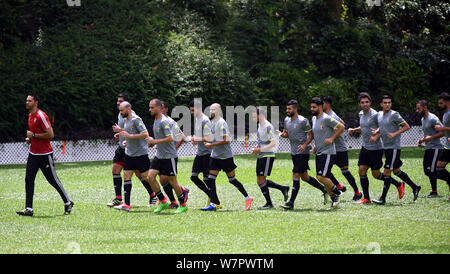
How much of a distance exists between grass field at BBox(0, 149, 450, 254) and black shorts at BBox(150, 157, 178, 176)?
0.76 metres

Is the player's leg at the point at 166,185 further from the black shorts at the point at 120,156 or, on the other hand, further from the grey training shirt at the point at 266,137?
the grey training shirt at the point at 266,137

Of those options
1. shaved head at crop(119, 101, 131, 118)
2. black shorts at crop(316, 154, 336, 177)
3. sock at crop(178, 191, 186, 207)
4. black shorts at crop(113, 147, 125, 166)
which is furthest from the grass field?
shaved head at crop(119, 101, 131, 118)

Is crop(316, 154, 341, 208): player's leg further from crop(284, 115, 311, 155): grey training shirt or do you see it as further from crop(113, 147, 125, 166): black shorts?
crop(113, 147, 125, 166): black shorts

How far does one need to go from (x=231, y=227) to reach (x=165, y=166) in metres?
2.44

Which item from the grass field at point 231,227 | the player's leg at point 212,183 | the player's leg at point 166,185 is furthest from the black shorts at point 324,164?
the player's leg at point 166,185

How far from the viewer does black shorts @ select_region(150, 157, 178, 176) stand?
1305 cm

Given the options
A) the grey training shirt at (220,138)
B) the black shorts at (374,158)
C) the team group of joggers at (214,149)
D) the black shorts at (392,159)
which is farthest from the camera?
the black shorts at (374,158)

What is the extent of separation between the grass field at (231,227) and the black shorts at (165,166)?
759mm

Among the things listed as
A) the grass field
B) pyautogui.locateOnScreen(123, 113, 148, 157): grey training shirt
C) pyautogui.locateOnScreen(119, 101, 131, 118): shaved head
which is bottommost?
the grass field

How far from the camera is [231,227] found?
11.2 metres

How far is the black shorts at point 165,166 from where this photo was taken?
1305 cm

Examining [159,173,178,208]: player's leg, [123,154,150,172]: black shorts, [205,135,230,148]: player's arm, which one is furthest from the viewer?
[123,154,150,172]: black shorts

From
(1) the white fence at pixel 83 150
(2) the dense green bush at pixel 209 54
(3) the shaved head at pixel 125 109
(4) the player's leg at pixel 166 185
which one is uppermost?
(2) the dense green bush at pixel 209 54

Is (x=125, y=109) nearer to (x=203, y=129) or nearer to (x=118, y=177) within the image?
(x=203, y=129)
